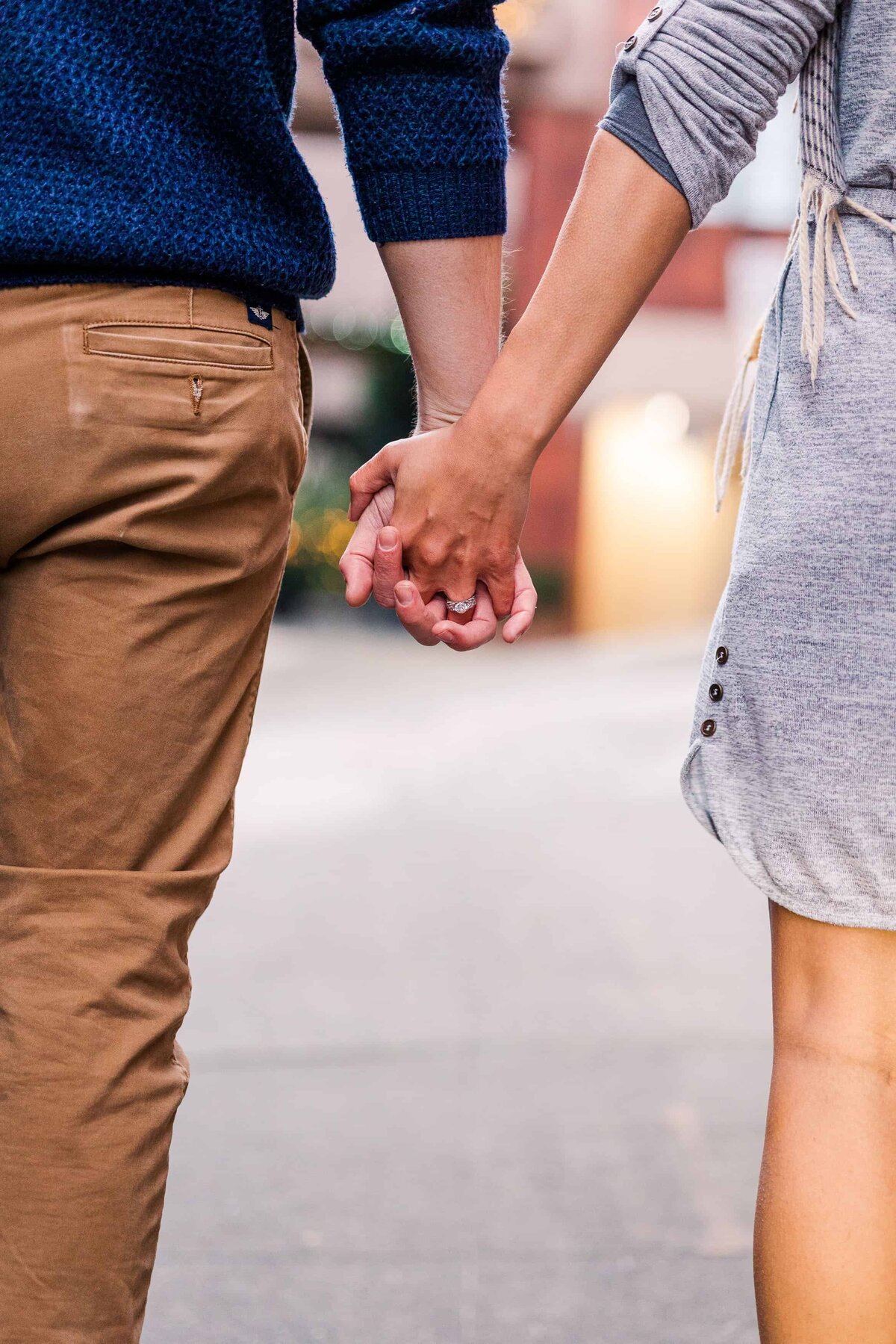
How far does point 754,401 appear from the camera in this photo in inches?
51.7

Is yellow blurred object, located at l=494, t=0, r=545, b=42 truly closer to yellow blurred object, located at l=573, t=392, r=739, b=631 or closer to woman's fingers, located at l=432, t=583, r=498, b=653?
yellow blurred object, located at l=573, t=392, r=739, b=631

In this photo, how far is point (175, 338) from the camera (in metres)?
1.21

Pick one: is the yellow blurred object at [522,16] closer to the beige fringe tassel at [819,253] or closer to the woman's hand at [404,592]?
the woman's hand at [404,592]

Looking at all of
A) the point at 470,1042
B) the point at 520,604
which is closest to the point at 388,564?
the point at 520,604

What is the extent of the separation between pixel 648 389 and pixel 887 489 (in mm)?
14922

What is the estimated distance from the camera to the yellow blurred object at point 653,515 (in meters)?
16.5

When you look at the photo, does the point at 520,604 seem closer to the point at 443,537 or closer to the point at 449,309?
the point at 443,537

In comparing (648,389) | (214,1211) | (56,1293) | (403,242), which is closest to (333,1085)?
(214,1211)

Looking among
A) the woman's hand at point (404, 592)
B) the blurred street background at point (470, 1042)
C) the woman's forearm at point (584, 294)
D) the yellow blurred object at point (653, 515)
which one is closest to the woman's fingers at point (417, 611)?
the woman's hand at point (404, 592)

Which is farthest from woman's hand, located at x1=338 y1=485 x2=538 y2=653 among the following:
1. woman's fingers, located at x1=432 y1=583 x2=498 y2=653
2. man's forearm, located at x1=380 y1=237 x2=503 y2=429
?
man's forearm, located at x1=380 y1=237 x2=503 y2=429

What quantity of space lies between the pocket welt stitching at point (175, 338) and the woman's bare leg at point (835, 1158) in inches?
23.8

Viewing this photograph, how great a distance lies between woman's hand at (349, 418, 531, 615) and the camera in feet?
4.57

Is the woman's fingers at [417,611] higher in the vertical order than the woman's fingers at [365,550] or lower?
lower

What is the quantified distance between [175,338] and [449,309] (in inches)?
11.4
